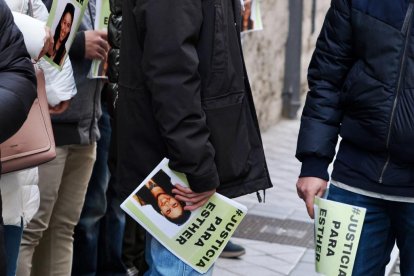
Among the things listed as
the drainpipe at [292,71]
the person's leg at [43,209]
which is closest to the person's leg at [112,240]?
the person's leg at [43,209]

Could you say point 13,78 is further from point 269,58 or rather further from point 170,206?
point 269,58

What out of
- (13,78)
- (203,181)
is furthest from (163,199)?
(13,78)

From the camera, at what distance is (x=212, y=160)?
3.06m

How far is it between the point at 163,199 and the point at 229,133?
31 centimetres

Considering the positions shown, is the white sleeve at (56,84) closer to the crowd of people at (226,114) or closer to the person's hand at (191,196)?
the crowd of people at (226,114)

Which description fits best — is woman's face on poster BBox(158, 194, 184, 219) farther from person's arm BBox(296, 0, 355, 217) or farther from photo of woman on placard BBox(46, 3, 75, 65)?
photo of woman on placard BBox(46, 3, 75, 65)

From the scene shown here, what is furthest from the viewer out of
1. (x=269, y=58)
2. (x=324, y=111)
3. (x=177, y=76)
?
(x=269, y=58)

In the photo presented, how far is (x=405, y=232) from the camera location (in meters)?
3.20

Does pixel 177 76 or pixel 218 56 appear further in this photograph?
pixel 218 56

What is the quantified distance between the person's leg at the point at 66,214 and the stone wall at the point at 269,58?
14.0 ft

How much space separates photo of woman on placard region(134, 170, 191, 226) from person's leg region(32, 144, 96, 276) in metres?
1.13

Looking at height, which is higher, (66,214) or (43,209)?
(43,209)

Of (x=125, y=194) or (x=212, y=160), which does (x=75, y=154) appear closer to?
(x=125, y=194)

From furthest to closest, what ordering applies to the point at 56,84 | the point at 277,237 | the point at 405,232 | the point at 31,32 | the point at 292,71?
the point at 292,71
the point at 277,237
the point at 56,84
the point at 405,232
the point at 31,32
